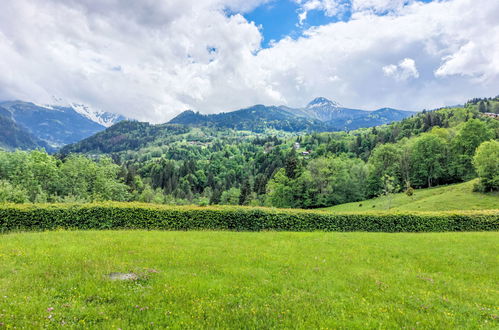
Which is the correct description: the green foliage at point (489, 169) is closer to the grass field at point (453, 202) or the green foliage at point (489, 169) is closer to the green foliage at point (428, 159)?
the grass field at point (453, 202)

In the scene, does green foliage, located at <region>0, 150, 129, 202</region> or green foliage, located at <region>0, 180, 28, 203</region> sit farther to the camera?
green foliage, located at <region>0, 150, 129, 202</region>

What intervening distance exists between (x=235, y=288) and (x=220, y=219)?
17472 mm

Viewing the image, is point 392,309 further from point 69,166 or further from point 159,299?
point 69,166

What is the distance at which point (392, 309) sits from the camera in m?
8.60

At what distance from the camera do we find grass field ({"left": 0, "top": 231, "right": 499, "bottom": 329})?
7426 millimetres

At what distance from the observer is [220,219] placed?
26.9 m

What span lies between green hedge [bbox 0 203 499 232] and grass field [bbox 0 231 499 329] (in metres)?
8.02

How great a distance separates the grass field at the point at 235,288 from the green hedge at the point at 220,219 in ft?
26.3

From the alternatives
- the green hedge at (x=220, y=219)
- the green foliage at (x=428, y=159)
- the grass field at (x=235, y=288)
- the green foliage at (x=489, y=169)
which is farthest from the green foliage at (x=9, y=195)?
the green foliage at (x=428, y=159)

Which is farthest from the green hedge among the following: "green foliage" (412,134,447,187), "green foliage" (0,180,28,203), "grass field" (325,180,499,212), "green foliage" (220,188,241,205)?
"green foliage" (220,188,241,205)

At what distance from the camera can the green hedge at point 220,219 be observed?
22891 millimetres

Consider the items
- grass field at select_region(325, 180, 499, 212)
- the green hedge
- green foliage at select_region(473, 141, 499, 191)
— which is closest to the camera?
the green hedge

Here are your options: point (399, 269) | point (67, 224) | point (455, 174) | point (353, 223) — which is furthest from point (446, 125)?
point (67, 224)

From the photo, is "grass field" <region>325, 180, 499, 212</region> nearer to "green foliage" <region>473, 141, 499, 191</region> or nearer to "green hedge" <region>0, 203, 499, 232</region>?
"green foliage" <region>473, 141, 499, 191</region>
